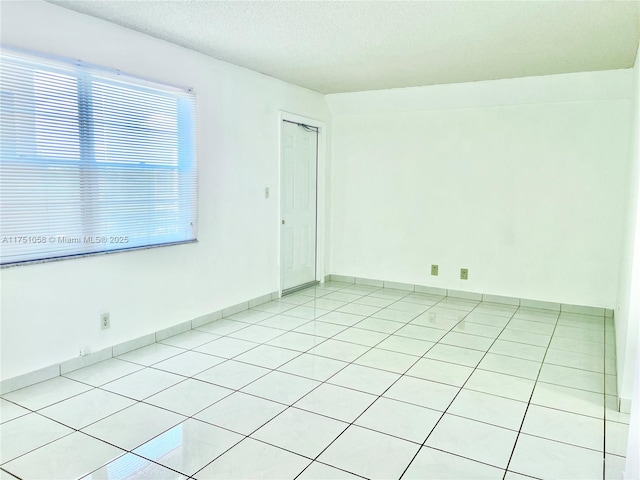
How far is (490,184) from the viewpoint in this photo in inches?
202

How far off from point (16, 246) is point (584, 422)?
335 cm

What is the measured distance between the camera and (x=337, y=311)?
15.7 feet

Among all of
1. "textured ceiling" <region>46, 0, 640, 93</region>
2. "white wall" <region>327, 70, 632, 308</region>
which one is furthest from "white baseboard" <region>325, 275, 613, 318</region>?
"textured ceiling" <region>46, 0, 640, 93</region>

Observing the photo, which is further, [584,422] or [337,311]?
[337,311]

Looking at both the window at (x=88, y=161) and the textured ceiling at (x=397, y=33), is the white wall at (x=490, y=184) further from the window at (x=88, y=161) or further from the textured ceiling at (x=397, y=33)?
the window at (x=88, y=161)

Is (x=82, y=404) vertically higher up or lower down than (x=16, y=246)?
lower down

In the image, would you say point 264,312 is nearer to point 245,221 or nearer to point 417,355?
point 245,221

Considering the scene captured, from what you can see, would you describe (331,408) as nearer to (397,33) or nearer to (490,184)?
(397,33)

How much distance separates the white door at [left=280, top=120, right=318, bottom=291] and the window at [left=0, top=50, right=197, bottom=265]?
5.03ft

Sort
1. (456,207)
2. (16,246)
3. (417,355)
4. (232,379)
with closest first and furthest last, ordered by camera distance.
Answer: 1. (16,246)
2. (232,379)
3. (417,355)
4. (456,207)

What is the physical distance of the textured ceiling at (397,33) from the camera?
9.42 feet

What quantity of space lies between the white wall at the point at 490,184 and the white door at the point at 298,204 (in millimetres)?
457

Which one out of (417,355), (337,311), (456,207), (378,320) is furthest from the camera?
(456,207)

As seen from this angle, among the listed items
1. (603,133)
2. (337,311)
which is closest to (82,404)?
(337,311)
